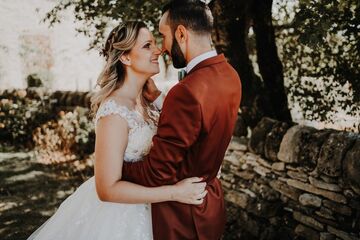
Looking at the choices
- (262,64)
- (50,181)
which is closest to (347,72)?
(262,64)

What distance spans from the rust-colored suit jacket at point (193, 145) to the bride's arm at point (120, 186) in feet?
0.16

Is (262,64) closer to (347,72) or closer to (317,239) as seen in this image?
(347,72)

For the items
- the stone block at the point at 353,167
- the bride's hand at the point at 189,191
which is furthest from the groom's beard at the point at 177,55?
the stone block at the point at 353,167

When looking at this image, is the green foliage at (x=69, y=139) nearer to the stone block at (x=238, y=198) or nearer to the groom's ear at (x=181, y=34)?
the stone block at (x=238, y=198)

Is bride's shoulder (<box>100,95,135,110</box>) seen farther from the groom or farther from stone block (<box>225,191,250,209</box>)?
stone block (<box>225,191,250,209</box>)

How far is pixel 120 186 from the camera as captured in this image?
6.15ft

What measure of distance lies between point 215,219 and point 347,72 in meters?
2.98

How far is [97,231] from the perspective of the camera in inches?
84.7

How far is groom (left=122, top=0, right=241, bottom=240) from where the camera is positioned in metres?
1.70

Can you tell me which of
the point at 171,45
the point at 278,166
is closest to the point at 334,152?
the point at 278,166

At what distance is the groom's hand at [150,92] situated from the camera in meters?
2.66

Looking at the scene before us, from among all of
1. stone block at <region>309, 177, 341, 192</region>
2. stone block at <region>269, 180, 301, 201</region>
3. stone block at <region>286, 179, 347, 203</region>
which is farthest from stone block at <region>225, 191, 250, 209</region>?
stone block at <region>309, 177, 341, 192</region>

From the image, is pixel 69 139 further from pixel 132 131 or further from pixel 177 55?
pixel 177 55

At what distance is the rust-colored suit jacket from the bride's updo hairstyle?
23.0 inches
